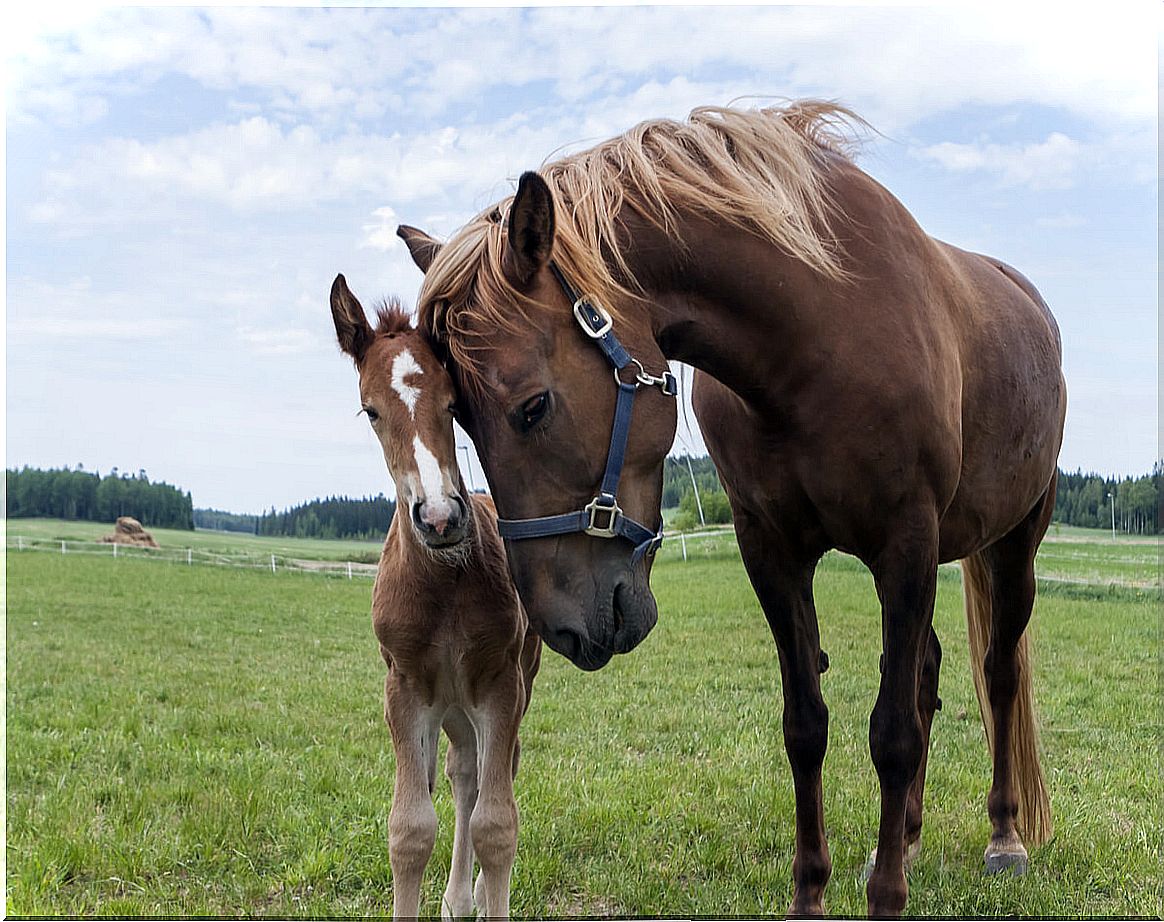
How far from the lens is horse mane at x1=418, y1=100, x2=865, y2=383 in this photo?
2.35 metres

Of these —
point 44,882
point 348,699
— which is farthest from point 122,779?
point 348,699

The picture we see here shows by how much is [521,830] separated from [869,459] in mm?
2310

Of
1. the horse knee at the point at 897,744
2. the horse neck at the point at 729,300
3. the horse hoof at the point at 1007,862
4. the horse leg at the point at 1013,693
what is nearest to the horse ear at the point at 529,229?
the horse neck at the point at 729,300

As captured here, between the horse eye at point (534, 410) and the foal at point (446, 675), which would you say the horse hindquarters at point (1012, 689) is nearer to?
the foal at point (446, 675)

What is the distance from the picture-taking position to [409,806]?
9.93 ft

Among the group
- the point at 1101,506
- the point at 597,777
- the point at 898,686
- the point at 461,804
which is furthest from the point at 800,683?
the point at 1101,506

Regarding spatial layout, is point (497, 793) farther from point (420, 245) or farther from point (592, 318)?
point (420, 245)

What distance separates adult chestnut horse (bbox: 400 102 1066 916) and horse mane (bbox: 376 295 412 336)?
0.83 ft

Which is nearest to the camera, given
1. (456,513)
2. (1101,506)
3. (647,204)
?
(456,513)

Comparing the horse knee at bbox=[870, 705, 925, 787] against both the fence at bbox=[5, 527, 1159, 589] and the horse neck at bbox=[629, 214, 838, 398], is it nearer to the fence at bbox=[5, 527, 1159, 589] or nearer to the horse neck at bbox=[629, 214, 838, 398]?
the horse neck at bbox=[629, 214, 838, 398]

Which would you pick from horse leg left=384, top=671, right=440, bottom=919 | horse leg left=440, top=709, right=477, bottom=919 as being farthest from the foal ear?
horse leg left=440, top=709, right=477, bottom=919

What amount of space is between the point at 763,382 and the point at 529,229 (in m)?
0.86

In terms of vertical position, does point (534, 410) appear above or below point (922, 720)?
above

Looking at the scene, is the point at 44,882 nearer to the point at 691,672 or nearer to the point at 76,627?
the point at 691,672
